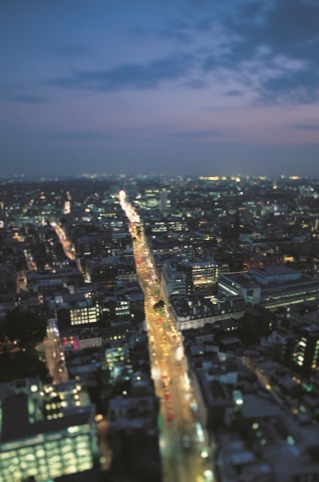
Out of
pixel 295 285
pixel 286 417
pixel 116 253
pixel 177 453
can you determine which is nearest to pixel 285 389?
pixel 286 417

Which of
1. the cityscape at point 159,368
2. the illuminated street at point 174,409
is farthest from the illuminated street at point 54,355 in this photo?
the illuminated street at point 174,409

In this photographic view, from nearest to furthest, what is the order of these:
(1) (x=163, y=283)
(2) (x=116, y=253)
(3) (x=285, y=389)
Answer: (3) (x=285, y=389) → (1) (x=163, y=283) → (2) (x=116, y=253)

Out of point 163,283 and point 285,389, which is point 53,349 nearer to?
point 163,283

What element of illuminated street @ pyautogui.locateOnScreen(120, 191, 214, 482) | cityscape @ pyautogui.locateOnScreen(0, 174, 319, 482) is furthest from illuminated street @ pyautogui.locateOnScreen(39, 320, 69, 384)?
illuminated street @ pyautogui.locateOnScreen(120, 191, 214, 482)

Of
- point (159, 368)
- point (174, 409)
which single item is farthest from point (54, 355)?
point (174, 409)

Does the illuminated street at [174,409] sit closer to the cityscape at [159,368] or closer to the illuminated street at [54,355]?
the cityscape at [159,368]

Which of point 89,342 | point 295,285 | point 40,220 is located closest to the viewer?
point 89,342

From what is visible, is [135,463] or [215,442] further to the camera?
[215,442]

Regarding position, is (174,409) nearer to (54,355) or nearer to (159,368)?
(159,368)
